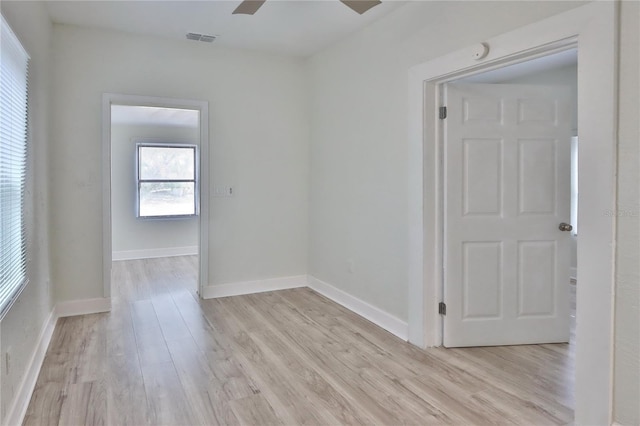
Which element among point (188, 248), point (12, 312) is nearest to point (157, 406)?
point (12, 312)

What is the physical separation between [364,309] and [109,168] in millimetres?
2700

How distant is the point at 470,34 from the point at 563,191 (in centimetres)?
134

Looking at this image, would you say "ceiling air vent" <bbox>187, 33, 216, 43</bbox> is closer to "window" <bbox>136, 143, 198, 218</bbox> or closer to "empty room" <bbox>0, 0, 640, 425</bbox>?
"empty room" <bbox>0, 0, 640, 425</bbox>

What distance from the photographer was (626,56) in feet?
5.88

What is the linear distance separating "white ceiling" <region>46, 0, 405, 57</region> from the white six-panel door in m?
1.16

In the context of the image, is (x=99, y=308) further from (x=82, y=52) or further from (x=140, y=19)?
(x=140, y=19)

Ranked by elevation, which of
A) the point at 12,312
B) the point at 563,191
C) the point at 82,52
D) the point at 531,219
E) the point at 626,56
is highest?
the point at 82,52

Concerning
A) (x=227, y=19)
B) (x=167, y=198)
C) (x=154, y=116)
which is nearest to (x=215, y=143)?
(x=227, y=19)

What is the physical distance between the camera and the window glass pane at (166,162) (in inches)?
269

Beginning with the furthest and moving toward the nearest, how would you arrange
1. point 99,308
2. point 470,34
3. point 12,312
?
point 99,308
point 470,34
point 12,312

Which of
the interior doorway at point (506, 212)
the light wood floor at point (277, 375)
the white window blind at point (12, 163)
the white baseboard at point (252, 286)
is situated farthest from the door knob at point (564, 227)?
the white window blind at point (12, 163)

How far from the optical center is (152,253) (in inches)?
272

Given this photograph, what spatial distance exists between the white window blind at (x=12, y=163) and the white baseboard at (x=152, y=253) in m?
4.65

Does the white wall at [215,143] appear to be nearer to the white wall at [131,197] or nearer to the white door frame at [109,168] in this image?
the white door frame at [109,168]
